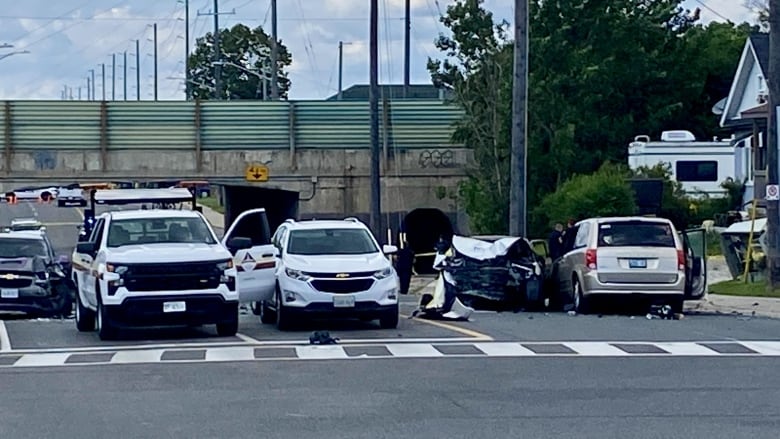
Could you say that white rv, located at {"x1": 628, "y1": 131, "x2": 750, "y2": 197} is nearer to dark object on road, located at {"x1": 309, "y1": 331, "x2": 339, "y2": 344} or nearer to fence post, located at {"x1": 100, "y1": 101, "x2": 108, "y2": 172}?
fence post, located at {"x1": 100, "y1": 101, "x2": 108, "y2": 172}

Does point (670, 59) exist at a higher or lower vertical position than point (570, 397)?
higher

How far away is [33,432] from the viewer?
12.3 m

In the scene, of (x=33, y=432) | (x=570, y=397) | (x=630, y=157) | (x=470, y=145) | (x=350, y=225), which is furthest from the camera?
(x=470, y=145)

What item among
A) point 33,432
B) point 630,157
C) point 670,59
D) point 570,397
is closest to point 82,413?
point 33,432

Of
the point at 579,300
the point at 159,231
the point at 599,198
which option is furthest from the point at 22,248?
the point at 599,198

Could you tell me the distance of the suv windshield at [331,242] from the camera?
74.3 ft

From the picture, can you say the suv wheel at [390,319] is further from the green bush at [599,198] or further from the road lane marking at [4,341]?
the green bush at [599,198]

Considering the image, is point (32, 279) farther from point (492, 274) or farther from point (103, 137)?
point (103, 137)

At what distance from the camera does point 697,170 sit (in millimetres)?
50281

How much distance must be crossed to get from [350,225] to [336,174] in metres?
30.1

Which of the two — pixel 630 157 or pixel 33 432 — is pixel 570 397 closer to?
pixel 33 432

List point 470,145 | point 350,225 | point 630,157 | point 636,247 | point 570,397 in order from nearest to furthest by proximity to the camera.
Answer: point 570,397, point 350,225, point 636,247, point 630,157, point 470,145

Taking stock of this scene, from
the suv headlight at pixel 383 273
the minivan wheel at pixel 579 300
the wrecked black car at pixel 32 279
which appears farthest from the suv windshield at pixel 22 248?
the minivan wheel at pixel 579 300

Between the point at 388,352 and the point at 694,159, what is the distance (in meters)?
33.5
